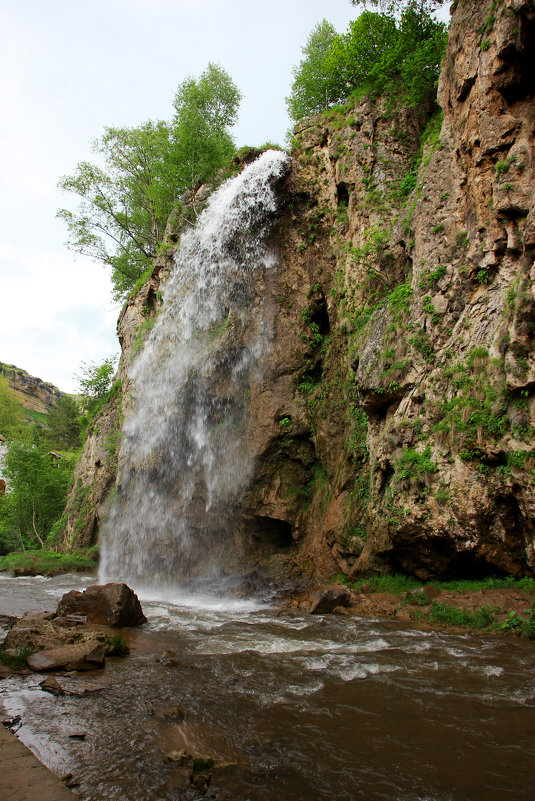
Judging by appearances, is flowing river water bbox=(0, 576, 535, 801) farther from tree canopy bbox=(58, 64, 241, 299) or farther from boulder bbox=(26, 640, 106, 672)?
tree canopy bbox=(58, 64, 241, 299)

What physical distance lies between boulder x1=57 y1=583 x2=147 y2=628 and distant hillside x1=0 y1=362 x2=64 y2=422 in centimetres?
8244

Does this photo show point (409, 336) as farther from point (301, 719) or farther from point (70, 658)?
point (70, 658)

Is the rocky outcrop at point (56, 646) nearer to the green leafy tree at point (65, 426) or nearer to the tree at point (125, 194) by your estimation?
the tree at point (125, 194)

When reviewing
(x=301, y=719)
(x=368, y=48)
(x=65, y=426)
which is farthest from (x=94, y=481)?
(x=65, y=426)

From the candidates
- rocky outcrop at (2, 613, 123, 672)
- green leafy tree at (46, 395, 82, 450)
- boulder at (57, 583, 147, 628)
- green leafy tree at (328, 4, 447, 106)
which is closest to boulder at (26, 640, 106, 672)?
rocky outcrop at (2, 613, 123, 672)

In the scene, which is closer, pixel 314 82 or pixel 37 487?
pixel 314 82

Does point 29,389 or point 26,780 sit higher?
point 29,389

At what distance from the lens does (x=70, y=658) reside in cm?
705

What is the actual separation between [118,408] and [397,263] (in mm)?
18434

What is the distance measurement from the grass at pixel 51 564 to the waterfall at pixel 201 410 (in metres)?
2.73

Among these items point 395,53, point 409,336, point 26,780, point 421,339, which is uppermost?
point 395,53

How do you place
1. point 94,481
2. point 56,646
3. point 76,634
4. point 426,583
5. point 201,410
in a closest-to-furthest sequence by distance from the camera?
point 56,646, point 76,634, point 426,583, point 201,410, point 94,481

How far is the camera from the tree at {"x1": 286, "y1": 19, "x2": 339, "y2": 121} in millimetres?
24969

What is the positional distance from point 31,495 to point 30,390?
68.7 meters
